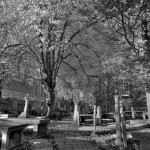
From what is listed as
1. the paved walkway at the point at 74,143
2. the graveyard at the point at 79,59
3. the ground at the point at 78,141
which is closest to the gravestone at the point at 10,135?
the graveyard at the point at 79,59

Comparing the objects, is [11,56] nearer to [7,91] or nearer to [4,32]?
[4,32]

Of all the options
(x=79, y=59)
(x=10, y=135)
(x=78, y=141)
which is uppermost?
(x=79, y=59)

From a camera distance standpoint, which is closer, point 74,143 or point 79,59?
point 74,143

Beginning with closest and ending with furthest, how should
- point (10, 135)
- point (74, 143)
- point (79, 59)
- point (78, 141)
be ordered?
point (10, 135) < point (74, 143) < point (78, 141) < point (79, 59)

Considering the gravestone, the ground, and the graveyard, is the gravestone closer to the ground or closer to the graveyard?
the graveyard

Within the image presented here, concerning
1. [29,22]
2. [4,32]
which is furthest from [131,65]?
[4,32]

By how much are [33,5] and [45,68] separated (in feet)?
14.2

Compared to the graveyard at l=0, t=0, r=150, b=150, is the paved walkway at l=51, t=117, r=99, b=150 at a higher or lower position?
lower

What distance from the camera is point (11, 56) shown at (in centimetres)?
1397

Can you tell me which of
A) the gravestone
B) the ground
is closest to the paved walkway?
the ground

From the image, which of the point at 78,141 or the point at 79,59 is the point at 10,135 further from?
the point at 79,59

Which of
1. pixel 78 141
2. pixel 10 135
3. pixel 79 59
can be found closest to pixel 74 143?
pixel 78 141

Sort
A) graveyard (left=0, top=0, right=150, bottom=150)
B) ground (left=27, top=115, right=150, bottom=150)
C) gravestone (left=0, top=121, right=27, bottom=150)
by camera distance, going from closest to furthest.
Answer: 1. gravestone (left=0, top=121, right=27, bottom=150)
2. ground (left=27, top=115, right=150, bottom=150)
3. graveyard (left=0, top=0, right=150, bottom=150)

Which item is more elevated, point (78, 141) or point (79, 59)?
point (79, 59)
